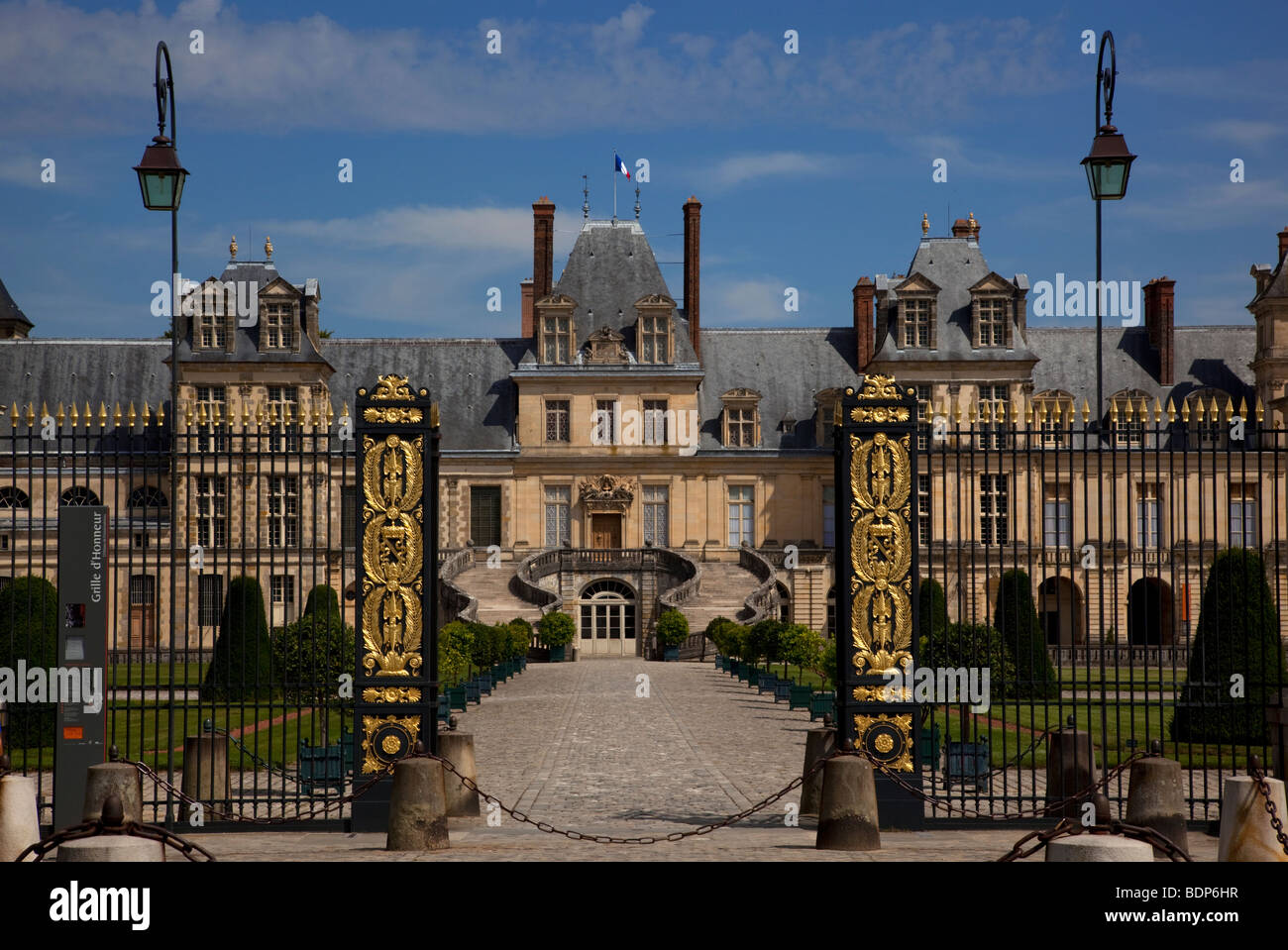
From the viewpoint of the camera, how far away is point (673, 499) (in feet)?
147

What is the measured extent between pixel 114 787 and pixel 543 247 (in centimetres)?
3846

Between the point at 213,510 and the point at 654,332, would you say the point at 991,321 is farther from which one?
the point at 213,510

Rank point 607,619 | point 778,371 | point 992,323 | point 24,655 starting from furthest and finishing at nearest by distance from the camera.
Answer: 1. point 778,371
2. point 992,323
3. point 607,619
4. point 24,655

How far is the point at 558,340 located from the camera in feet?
147

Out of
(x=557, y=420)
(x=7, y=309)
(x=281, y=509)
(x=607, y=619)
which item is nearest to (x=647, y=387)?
(x=557, y=420)

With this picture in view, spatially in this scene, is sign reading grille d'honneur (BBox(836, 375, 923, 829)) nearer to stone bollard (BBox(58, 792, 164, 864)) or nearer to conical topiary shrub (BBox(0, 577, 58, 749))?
stone bollard (BBox(58, 792, 164, 864))

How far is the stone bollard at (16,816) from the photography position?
326 inches

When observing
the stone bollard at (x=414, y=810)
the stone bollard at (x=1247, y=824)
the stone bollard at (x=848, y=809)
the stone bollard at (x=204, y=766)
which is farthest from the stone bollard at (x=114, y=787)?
the stone bollard at (x=1247, y=824)

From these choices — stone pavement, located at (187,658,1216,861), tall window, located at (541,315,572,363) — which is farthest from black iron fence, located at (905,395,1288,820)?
tall window, located at (541,315,572,363)

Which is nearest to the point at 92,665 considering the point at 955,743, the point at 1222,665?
the point at 955,743

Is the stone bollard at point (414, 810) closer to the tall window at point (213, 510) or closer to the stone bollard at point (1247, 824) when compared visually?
the tall window at point (213, 510)

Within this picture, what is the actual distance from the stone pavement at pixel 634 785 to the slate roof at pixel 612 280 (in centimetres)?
2042

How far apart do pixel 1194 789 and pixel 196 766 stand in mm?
8634

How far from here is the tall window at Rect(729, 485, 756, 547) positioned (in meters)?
44.8
